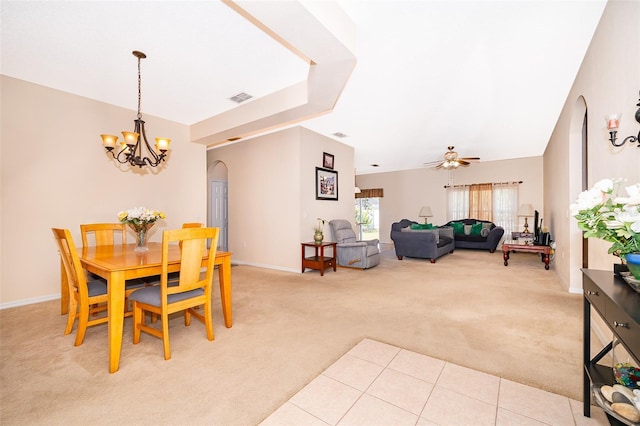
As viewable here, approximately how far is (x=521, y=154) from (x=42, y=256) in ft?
32.7

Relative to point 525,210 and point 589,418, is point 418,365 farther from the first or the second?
point 525,210

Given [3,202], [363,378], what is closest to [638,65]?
[363,378]

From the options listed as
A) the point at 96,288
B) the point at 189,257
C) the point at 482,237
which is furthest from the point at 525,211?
the point at 96,288

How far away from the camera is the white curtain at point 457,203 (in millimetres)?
8602

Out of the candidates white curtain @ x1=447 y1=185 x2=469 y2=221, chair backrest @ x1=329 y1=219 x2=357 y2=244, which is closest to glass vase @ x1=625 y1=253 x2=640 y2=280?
chair backrest @ x1=329 y1=219 x2=357 y2=244

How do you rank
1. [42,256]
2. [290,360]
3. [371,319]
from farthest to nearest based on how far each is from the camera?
[42,256]
[371,319]
[290,360]

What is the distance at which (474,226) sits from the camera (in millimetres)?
8000

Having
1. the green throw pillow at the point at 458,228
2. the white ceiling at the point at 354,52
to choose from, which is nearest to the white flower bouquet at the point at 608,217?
the white ceiling at the point at 354,52

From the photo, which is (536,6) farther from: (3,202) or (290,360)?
(3,202)

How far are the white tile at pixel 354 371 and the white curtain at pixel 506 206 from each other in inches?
306

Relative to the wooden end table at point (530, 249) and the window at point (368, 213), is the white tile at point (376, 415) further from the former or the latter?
the window at point (368, 213)

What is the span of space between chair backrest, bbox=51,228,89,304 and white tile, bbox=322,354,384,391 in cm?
206

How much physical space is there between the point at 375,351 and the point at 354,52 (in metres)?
2.75

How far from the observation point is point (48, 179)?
3.57 meters
